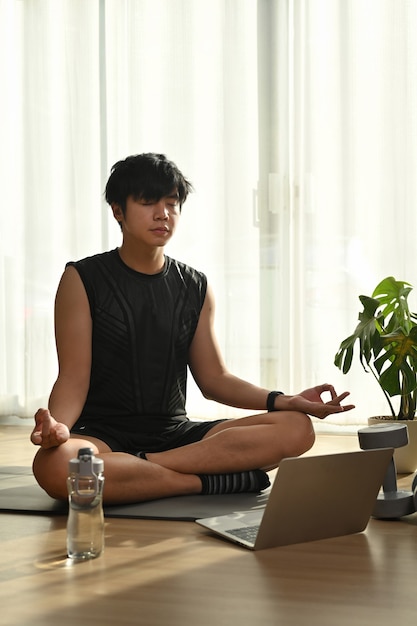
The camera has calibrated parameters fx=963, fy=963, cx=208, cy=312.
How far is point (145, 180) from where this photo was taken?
96.3 inches

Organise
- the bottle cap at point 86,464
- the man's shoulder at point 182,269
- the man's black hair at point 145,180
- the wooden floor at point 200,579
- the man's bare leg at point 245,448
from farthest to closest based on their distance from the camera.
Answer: the man's shoulder at point 182,269
the man's black hair at point 145,180
the man's bare leg at point 245,448
the bottle cap at point 86,464
the wooden floor at point 200,579

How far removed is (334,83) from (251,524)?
2079mm

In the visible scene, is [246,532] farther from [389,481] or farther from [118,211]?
[118,211]

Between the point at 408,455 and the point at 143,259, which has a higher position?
the point at 143,259

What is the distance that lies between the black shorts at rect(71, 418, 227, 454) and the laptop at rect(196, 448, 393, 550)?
0.48 m

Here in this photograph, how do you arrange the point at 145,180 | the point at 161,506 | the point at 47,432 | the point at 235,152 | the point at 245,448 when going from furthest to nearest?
the point at 235,152, the point at 145,180, the point at 245,448, the point at 161,506, the point at 47,432

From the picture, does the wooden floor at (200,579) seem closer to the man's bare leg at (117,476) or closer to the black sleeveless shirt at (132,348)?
the man's bare leg at (117,476)

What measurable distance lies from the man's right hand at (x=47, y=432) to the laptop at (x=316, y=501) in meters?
0.39

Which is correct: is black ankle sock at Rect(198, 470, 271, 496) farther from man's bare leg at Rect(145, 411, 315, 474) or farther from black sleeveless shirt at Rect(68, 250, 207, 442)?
black sleeveless shirt at Rect(68, 250, 207, 442)

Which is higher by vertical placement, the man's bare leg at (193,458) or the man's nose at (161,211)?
the man's nose at (161,211)

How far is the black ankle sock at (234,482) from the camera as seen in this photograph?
236 cm

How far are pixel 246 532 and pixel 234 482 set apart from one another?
0.44 metres

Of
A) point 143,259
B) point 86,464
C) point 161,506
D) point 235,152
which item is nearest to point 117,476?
point 161,506

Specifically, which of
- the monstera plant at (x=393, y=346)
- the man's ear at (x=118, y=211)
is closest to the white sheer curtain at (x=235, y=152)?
the monstera plant at (x=393, y=346)
